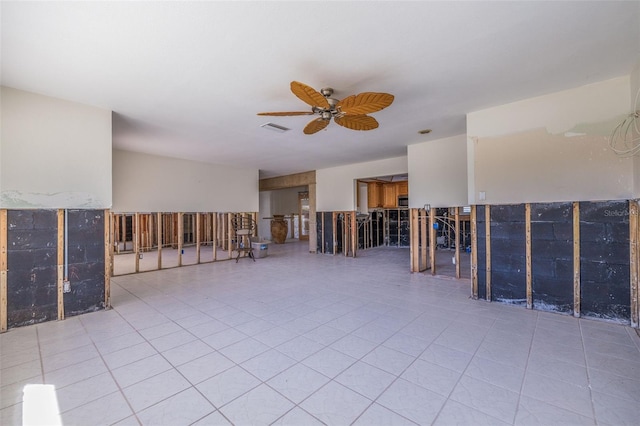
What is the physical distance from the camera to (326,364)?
2.18 meters

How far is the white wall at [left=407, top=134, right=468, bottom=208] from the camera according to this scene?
17.2ft

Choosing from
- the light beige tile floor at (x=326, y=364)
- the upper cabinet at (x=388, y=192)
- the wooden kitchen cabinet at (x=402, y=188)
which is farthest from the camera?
the wooden kitchen cabinet at (x=402, y=188)

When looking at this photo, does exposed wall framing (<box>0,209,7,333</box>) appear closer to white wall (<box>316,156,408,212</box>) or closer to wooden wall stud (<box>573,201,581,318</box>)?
wooden wall stud (<box>573,201,581,318</box>)

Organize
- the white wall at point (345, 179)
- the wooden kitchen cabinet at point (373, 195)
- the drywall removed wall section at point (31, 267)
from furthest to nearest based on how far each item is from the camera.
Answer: the wooden kitchen cabinet at point (373, 195) < the white wall at point (345, 179) < the drywall removed wall section at point (31, 267)

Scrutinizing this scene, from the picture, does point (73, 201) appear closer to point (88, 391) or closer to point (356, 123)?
point (88, 391)

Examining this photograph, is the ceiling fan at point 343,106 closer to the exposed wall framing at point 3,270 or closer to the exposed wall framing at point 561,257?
the exposed wall framing at point 561,257

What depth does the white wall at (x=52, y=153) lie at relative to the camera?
309cm

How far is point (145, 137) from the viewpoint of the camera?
5180 millimetres

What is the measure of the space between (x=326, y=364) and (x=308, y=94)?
7.96 feet

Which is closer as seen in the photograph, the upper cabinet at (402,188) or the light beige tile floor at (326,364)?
the light beige tile floor at (326,364)

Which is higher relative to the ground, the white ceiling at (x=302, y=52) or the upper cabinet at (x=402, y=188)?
the white ceiling at (x=302, y=52)

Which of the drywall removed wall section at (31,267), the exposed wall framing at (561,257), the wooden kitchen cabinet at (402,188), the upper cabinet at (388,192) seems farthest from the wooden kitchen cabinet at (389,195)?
the drywall removed wall section at (31,267)

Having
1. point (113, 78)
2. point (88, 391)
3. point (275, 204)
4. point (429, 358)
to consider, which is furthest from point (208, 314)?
point (275, 204)

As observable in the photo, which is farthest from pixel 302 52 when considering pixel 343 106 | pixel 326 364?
pixel 326 364
